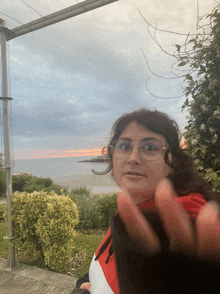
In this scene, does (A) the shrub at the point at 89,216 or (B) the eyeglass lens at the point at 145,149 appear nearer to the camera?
(B) the eyeglass lens at the point at 145,149

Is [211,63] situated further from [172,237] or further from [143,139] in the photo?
[172,237]

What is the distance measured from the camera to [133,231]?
1.67 ft

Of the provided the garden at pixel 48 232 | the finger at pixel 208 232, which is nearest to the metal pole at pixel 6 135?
the garden at pixel 48 232

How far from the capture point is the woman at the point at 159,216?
0.48 metres

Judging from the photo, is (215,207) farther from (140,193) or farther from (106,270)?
(106,270)

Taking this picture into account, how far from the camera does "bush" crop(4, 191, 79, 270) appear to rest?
326 cm

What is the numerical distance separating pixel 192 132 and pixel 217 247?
1.45 m

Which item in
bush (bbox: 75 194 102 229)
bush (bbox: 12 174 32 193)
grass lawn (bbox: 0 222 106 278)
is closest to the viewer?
grass lawn (bbox: 0 222 106 278)

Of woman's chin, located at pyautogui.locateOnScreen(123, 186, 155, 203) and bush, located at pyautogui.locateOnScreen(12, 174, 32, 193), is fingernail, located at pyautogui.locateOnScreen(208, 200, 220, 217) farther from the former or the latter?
bush, located at pyautogui.locateOnScreen(12, 174, 32, 193)

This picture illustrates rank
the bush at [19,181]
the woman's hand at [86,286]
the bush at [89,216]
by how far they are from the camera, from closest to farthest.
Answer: the woman's hand at [86,286] < the bush at [89,216] < the bush at [19,181]

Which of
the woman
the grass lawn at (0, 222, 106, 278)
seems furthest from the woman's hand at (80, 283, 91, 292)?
the grass lawn at (0, 222, 106, 278)

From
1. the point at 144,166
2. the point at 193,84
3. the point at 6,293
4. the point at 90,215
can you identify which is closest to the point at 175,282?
the point at 144,166

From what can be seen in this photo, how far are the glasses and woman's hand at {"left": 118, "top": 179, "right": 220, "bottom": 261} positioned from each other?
0.46ft

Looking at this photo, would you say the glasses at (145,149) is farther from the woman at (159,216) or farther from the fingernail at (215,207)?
the fingernail at (215,207)
